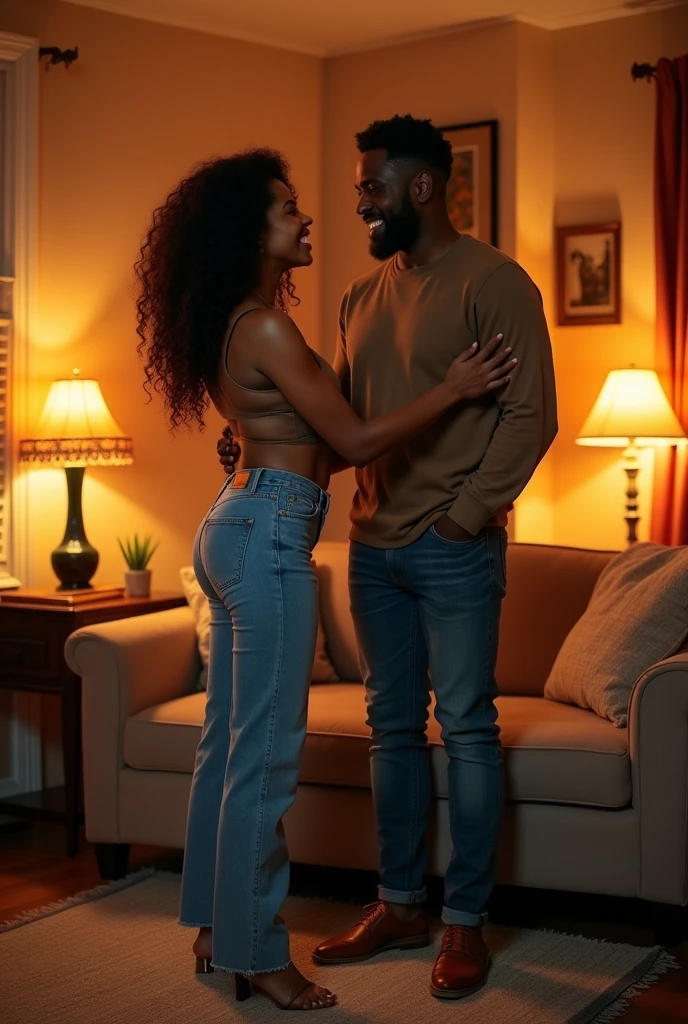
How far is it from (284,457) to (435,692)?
1.98 ft

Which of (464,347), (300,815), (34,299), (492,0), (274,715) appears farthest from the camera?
(492,0)

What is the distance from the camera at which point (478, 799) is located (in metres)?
2.85

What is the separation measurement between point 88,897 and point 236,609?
4.19 feet

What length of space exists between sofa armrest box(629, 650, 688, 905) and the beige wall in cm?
230

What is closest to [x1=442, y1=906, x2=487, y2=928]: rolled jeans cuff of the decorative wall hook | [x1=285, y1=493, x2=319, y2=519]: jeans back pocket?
[x1=285, y1=493, x2=319, y2=519]: jeans back pocket

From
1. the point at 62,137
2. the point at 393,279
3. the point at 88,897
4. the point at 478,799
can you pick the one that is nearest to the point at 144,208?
the point at 62,137

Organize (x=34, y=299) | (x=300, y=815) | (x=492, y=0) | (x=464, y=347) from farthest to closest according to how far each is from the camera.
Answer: (x=492, y=0) < (x=34, y=299) < (x=300, y=815) < (x=464, y=347)

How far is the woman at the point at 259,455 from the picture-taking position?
8.63ft

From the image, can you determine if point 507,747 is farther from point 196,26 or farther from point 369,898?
point 196,26

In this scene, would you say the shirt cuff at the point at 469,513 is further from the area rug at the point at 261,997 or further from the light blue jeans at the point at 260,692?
the area rug at the point at 261,997

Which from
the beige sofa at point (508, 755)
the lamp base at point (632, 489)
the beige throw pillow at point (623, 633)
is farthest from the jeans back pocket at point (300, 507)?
the lamp base at point (632, 489)

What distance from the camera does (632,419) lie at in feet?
15.6

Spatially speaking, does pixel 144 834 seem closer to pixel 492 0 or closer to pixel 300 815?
pixel 300 815

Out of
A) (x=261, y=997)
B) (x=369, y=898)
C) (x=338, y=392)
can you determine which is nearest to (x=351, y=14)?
(x=338, y=392)
